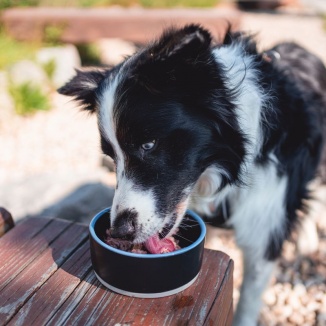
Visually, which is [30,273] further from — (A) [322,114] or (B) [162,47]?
(A) [322,114]

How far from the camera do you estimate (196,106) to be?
6.17 ft

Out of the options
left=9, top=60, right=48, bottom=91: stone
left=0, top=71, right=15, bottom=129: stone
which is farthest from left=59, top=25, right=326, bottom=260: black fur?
left=9, top=60, right=48, bottom=91: stone

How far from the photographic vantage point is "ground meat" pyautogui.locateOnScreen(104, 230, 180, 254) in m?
1.70

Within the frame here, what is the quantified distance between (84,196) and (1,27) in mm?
5500

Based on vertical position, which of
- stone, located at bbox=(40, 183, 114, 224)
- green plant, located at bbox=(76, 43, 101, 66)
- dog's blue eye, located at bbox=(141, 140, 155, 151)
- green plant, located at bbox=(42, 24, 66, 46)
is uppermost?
dog's blue eye, located at bbox=(141, 140, 155, 151)

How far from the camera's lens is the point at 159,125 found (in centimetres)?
182

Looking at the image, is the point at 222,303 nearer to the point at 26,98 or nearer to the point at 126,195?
the point at 126,195

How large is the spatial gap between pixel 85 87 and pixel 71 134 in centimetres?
340

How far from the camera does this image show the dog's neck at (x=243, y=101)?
6.53 ft

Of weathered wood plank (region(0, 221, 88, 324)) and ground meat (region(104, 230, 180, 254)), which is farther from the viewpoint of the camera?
ground meat (region(104, 230, 180, 254))

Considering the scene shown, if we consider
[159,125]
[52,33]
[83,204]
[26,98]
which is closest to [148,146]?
[159,125]

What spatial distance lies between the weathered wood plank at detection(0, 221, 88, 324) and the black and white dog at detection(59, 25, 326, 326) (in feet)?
0.80

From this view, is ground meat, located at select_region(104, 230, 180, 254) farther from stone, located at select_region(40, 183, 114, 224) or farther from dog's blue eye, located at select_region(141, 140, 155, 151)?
stone, located at select_region(40, 183, 114, 224)

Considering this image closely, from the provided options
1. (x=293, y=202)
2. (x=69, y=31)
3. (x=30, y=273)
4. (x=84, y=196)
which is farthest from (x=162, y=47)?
(x=69, y=31)
